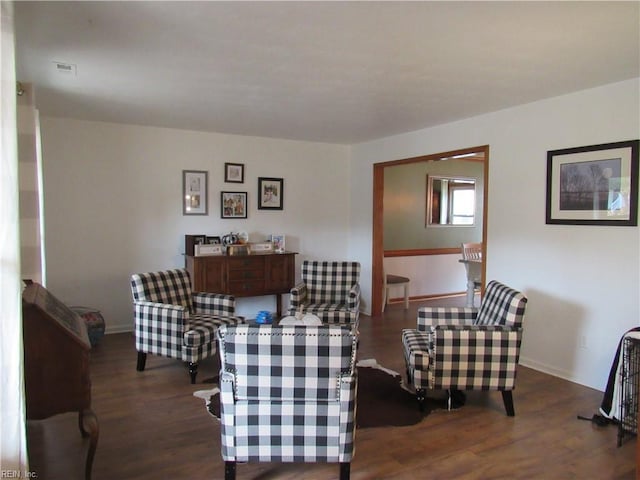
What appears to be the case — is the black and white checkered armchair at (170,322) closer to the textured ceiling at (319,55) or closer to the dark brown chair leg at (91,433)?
the dark brown chair leg at (91,433)

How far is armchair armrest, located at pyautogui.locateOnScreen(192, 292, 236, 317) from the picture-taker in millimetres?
4234

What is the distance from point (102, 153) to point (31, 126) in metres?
2.43

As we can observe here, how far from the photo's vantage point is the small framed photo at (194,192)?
5.38 metres

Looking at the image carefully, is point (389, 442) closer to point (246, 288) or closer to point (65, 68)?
point (246, 288)

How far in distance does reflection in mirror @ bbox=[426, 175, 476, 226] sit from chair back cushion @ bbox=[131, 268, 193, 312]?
447 cm

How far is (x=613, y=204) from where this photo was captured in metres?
3.39

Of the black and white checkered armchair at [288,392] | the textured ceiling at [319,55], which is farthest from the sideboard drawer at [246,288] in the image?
the black and white checkered armchair at [288,392]

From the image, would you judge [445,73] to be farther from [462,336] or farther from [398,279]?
[398,279]

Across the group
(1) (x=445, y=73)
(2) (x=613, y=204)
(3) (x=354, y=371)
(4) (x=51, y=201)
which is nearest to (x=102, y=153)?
(4) (x=51, y=201)

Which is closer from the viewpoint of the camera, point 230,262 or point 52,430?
point 52,430

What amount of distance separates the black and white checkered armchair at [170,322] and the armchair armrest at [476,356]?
6.23ft

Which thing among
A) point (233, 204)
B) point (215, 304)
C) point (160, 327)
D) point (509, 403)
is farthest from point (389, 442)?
point (233, 204)

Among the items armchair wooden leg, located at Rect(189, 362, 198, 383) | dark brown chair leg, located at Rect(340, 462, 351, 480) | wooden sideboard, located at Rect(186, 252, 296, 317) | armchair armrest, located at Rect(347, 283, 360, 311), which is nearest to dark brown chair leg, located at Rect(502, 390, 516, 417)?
dark brown chair leg, located at Rect(340, 462, 351, 480)

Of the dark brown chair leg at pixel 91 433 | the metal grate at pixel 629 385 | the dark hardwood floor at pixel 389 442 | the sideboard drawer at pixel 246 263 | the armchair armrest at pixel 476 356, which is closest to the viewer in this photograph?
the dark brown chair leg at pixel 91 433
